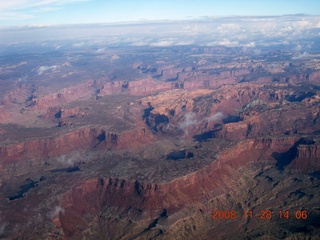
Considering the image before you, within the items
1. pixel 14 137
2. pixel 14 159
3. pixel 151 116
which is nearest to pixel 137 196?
pixel 14 159

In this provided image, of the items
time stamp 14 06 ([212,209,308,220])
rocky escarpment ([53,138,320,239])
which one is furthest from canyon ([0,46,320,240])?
time stamp 14 06 ([212,209,308,220])

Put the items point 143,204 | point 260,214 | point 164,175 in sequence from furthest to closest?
1. point 164,175
2. point 143,204
3. point 260,214

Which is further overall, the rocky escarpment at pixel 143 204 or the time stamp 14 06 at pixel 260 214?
the time stamp 14 06 at pixel 260 214

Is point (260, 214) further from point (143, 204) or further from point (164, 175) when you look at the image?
point (143, 204)

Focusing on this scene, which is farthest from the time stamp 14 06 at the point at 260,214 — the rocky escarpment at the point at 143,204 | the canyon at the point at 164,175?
the rocky escarpment at the point at 143,204

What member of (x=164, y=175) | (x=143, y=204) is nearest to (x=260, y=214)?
(x=164, y=175)

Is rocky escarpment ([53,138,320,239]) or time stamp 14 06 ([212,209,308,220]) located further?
time stamp 14 06 ([212,209,308,220])

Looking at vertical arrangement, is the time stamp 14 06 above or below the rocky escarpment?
below

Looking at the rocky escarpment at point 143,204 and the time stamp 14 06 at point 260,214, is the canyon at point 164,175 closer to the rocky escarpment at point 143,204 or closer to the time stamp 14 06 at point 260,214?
the rocky escarpment at point 143,204

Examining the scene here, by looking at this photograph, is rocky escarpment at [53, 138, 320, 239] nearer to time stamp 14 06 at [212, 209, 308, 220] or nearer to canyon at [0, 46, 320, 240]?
canyon at [0, 46, 320, 240]
